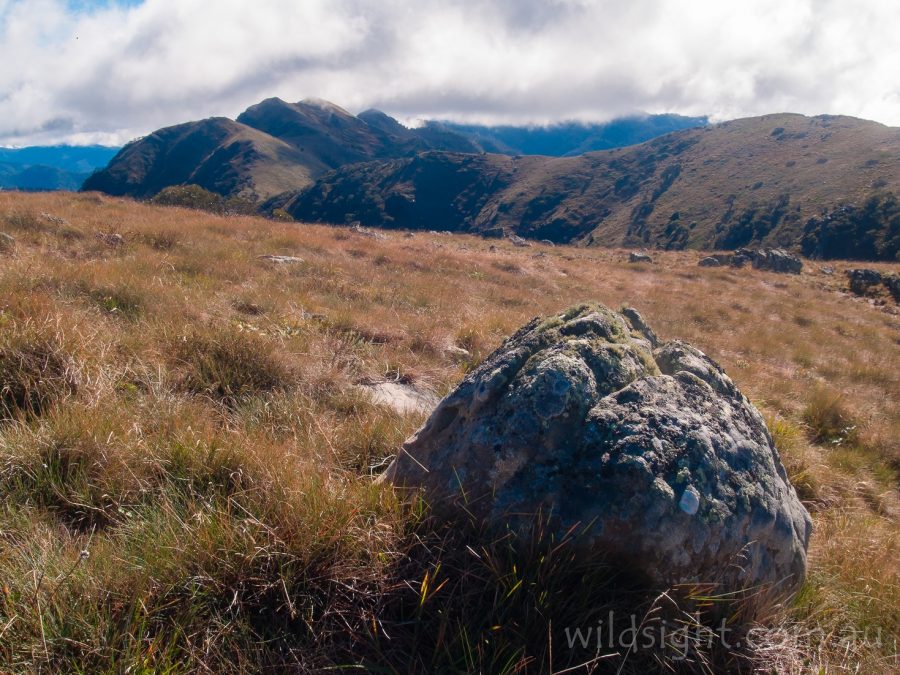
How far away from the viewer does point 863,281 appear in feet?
97.6

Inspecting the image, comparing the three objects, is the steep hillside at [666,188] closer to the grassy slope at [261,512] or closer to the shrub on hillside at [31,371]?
the grassy slope at [261,512]

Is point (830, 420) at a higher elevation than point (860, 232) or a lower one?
lower

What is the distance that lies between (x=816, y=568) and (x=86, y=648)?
3533 mm

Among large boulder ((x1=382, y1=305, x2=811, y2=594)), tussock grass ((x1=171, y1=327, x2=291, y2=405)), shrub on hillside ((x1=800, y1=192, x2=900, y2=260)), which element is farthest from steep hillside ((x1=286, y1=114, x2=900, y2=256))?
tussock grass ((x1=171, y1=327, x2=291, y2=405))

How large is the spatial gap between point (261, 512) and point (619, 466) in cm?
170

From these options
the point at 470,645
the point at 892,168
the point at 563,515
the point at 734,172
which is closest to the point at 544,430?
the point at 563,515

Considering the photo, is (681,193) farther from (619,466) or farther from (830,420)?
(619,466)

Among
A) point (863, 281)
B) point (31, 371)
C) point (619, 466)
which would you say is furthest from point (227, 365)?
point (863, 281)

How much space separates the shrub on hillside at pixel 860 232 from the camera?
255 feet

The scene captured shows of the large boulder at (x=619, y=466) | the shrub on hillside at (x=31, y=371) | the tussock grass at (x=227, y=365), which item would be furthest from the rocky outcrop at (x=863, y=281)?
the shrub on hillside at (x=31, y=371)

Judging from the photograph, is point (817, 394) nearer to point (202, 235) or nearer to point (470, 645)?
point (470, 645)

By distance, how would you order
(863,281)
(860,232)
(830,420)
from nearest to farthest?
(830,420)
(863,281)
(860,232)

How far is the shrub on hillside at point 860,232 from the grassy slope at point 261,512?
312ft

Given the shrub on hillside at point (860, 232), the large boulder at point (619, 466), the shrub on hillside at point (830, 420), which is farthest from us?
the shrub on hillside at point (860, 232)
